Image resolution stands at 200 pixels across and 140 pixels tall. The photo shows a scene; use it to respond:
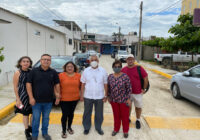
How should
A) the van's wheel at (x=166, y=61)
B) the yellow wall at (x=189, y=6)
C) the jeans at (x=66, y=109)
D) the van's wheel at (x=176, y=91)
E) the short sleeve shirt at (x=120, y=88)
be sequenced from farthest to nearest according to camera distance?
the yellow wall at (x=189, y=6)
the van's wheel at (x=166, y=61)
the van's wheel at (x=176, y=91)
the jeans at (x=66, y=109)
the short sleeve shirt at (x=120, y=88)

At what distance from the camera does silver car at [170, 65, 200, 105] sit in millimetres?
4895

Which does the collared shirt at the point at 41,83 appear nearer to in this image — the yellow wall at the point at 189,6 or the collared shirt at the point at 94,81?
the collared shirt at the point at 94,81

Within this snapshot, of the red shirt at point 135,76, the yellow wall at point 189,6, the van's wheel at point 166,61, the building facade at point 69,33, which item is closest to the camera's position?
the red shirt at point 135,76

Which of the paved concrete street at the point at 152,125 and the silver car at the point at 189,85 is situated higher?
the silver car at the point at 189,85

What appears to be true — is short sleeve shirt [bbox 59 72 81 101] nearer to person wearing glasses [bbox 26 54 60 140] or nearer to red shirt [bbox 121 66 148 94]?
person wearing glasses [bbox 26 54 60 140]

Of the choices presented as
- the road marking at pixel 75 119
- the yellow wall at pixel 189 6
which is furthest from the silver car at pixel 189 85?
the yellow wall at pixel 189 6

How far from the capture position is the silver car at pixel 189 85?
4895 millimetres

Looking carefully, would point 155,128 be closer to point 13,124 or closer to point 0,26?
point 13,124

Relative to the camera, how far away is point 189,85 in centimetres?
525

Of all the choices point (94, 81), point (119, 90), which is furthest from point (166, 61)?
point (94, 81)

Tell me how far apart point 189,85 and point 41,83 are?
15.0 ft

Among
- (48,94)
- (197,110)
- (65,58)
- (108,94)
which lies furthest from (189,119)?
(65,58)

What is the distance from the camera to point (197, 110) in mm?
5160

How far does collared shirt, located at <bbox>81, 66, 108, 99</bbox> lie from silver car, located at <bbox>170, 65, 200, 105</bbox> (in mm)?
3213
